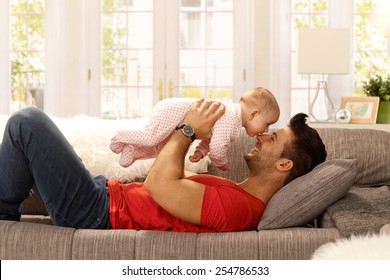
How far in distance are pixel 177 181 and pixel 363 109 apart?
10.8 feet

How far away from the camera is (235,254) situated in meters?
2.35

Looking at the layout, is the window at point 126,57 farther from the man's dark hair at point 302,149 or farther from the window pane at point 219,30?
the man's dark hair at point 302,149

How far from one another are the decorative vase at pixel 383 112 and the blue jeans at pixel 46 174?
3.37 metres

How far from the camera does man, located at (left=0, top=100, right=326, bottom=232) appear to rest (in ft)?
8.13

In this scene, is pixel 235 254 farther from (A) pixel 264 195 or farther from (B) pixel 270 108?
(B) pixel 270 108

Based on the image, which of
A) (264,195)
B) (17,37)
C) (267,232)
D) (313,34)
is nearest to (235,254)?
(267,232)

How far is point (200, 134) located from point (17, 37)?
4297 mm

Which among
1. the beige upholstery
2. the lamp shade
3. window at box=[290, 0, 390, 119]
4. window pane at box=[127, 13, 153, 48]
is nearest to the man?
the beige upholstery

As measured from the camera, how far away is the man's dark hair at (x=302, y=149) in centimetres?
267

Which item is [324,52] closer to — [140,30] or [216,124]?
[140,30]

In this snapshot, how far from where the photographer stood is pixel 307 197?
2535mm

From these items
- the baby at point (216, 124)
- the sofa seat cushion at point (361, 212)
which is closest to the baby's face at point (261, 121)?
the baby at point (216, 124)

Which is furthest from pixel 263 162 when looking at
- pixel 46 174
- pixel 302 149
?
pixel 46 174

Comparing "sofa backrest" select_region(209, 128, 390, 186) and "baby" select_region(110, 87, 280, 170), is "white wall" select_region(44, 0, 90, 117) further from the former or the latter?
"baby" select_region(110, 87, 280, 170)
